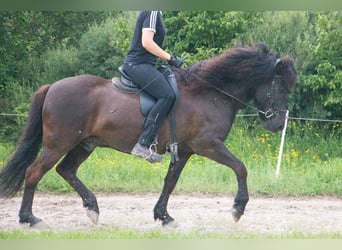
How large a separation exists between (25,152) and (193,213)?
2.23 m

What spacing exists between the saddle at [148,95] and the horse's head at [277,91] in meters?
1.06

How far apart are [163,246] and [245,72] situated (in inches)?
210

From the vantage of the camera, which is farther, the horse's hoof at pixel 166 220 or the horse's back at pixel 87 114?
the horse's hoof at pixel 166 220

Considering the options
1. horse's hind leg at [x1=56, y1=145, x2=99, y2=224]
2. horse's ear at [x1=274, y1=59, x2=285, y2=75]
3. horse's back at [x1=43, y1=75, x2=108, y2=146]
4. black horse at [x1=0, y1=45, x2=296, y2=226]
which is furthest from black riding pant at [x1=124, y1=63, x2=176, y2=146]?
horse's ear at [x1=274, y1=59, x2=285, y2=75]

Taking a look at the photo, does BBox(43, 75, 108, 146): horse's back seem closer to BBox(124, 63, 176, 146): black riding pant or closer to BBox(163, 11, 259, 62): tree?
BBox(124, 63, 176, 146): black riding pant

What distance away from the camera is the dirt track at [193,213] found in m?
6.55

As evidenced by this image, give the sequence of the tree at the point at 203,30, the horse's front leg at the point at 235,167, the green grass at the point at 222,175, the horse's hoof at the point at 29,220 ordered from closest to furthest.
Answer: the horse's front leg at the point at 235,167 → the horse's hoof at the point at 29,220 → the green grass at the point at 222,175 → the tree at the point at 203,30

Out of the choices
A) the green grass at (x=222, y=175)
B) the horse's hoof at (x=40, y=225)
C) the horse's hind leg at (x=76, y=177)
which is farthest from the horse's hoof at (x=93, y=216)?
the green grass at (x=222, y=175)

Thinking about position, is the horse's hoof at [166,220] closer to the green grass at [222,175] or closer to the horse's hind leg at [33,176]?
the horse's hind leg at [33,176]

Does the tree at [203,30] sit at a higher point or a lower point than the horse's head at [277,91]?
lower

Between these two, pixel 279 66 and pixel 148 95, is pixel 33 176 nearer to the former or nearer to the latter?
pixel 148 95

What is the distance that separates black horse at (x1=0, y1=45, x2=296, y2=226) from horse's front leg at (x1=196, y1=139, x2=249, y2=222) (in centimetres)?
1

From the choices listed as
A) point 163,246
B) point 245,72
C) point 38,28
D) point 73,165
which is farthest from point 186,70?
point 38,28
